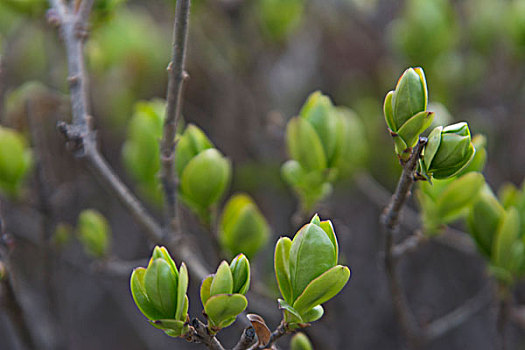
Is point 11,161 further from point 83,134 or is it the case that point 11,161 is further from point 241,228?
point 241,228

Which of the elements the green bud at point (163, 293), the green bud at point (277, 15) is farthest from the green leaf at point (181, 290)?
the green bud at point (277, 15)

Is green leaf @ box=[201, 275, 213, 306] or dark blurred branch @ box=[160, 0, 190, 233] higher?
dark blurred branch @ box=[160, 0, 190, 233]

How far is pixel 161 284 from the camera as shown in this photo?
549 millimetres

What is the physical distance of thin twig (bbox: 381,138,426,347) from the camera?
0.57 meters

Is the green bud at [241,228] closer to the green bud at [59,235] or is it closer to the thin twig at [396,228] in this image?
the thin twig at [396,228]

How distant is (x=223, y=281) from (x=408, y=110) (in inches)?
10.3

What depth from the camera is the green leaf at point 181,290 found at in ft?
1.78

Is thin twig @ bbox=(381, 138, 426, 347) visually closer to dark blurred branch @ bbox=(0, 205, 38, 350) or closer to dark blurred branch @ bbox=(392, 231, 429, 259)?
dark blurred branch @ bbox=(392, 231, 429, 259)

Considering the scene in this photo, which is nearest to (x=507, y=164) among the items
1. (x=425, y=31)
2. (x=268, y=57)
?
(x=425, y=31)

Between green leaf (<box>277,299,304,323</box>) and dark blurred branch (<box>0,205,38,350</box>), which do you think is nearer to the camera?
green leaf (<box>277,299,304,323</box>)

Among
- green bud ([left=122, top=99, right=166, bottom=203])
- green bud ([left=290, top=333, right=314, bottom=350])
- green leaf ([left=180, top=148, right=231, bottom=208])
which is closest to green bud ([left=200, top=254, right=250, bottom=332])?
green bud ([left=290, top=333, right=314, bottom=350])

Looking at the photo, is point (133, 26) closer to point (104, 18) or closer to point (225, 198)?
point (225, 198)

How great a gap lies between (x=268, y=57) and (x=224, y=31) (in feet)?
0.59

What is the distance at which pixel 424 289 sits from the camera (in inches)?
62.9
